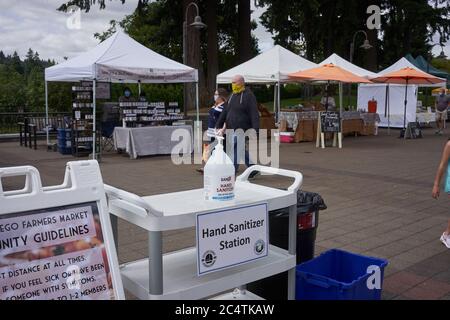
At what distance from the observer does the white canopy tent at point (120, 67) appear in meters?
11.2

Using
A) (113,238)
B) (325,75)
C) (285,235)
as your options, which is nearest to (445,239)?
(285,235)

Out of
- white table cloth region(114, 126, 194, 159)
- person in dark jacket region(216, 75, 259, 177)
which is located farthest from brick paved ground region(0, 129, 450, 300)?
person in dark jacket region(216, 75, 259, 177)

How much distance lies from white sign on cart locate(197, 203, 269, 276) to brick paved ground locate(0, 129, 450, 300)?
1.59 meters

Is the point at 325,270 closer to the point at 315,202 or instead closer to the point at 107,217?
the point at 315,202

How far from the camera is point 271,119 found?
18.0 m

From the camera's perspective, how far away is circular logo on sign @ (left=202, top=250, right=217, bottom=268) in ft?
8.74

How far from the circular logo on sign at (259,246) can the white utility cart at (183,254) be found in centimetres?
10

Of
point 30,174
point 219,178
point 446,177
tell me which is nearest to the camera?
point 30,174

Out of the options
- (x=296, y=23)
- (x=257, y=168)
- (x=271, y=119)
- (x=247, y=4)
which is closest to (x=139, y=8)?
(x=247, y=4)

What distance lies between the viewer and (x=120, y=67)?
37.5 ft

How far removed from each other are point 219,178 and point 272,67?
1347 centimetres

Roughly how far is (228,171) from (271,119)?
15272 millimetres

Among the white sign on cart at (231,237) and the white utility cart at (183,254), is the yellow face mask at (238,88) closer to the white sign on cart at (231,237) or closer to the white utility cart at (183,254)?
the white utility cart at (183,254)

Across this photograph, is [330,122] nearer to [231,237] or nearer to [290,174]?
[290,174]
